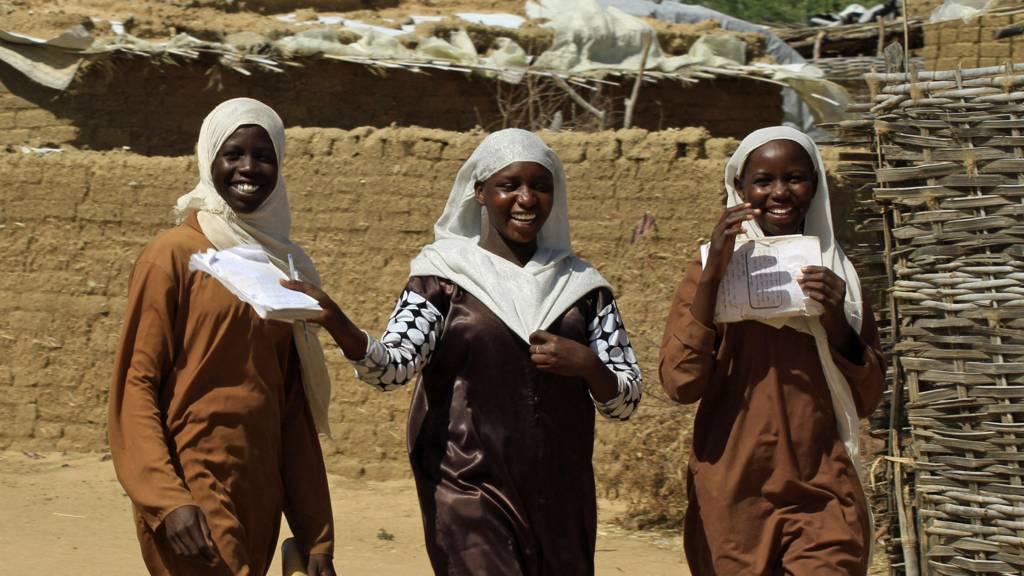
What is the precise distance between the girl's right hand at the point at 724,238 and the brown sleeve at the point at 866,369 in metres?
0.39

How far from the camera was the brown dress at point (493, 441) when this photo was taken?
3662mm

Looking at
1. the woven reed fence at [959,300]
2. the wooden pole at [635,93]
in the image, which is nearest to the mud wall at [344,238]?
the wooden pole at [635,93]

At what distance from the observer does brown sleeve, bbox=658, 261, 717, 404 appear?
149 inches

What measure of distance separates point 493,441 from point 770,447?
74 centimetres

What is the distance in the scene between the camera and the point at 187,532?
11.3 feet

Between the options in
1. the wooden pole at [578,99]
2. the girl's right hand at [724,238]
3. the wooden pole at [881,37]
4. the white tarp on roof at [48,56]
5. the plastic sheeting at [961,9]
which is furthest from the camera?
the wooden pole at [881,37]

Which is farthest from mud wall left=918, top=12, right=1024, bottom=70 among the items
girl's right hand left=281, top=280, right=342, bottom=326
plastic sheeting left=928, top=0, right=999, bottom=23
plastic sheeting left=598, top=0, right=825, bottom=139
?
girl's right hand left=281, top=280, right=342, bottom=326

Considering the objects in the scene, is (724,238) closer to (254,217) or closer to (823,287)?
(823,287)

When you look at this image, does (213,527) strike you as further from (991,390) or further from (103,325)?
→ (103,325)

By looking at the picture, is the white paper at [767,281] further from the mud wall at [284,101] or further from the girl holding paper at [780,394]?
the mud wall at [284,101]

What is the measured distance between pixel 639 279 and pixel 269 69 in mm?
3257

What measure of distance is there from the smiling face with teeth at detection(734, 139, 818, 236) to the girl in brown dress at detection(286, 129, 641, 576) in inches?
20.4

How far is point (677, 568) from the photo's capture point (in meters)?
6.53

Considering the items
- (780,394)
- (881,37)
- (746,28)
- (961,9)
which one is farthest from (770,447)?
(881,37)
